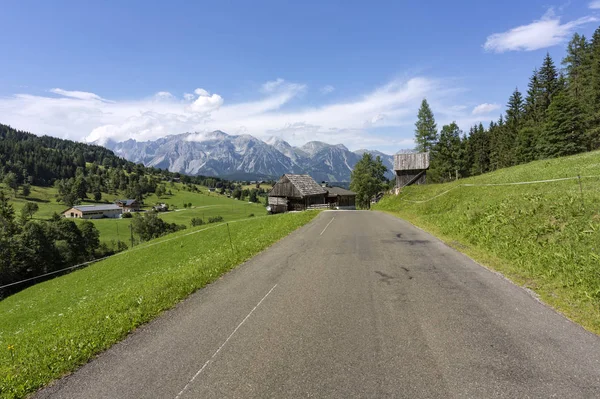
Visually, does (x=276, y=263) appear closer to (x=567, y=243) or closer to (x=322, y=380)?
(x=322, y=380)

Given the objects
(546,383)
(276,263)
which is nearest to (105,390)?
(546,383)

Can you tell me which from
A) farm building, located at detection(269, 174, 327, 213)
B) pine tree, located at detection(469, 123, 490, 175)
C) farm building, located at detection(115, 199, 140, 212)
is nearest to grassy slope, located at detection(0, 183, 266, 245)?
farm building, located at detection(115, 199, 140, 212)

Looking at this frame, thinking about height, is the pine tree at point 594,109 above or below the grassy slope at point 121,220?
above

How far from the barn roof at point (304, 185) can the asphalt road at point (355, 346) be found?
52119mm

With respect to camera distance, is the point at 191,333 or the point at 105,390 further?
the point at 191,333

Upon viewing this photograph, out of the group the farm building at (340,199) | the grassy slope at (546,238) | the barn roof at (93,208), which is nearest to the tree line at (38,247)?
the farm building at (340,199)

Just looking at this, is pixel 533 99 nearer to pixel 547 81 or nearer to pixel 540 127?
pixel 547 81

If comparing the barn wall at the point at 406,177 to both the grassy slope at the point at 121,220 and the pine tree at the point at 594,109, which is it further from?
the grassy slope at the point at 121,220

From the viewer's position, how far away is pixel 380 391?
4957mm

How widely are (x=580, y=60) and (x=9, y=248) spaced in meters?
122

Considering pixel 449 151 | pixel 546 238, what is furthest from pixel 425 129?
pixel 546 238

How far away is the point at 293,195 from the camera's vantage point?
2468 inches

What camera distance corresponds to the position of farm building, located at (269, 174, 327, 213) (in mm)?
62719

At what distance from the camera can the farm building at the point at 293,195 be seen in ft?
206
